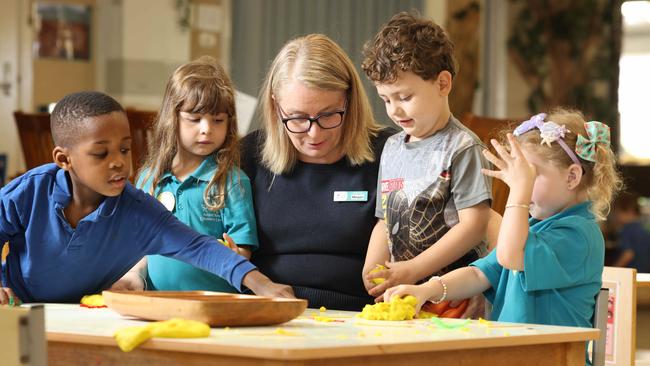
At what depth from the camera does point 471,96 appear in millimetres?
9477

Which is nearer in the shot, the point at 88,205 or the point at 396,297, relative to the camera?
the point at 396,297

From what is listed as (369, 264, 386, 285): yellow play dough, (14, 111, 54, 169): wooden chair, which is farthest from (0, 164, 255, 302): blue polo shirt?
(14, 111, 54, 169): wooden chair

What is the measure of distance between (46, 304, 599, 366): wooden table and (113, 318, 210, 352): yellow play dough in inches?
0.7

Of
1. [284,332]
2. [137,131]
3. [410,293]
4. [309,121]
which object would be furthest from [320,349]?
[137,131]

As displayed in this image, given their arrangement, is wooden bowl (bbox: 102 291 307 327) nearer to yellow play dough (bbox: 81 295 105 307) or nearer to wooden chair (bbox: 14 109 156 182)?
yellow play dough (bbox: 81 295 105 307)

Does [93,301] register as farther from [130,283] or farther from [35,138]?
[35,138]

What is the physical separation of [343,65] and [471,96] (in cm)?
700

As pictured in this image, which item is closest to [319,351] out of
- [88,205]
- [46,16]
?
[88,205]

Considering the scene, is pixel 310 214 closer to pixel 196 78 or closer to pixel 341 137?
pixel 341 137

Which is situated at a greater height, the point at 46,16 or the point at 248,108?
the point at 46,16

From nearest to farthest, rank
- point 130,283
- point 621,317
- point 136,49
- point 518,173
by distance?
point 518,173
point 621,317
point 130,283
point 136,49

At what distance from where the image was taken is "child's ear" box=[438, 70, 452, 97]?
7.89 feet

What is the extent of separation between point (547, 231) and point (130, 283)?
107 centimetres

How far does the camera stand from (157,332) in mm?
1574
